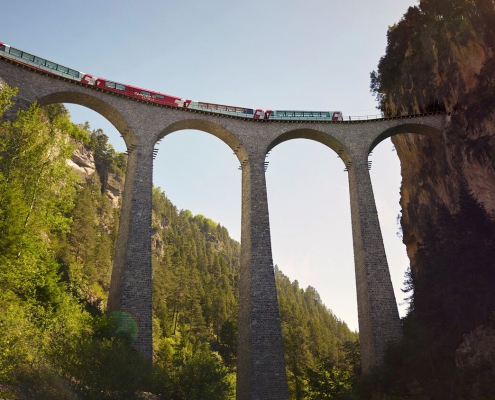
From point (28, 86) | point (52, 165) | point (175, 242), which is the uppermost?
point (175, 242)

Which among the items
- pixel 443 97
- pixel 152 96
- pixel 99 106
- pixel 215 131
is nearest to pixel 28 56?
pixel 99 106

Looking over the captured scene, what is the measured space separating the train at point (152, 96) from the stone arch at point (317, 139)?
98 centimetres

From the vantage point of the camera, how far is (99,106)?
2758 cm

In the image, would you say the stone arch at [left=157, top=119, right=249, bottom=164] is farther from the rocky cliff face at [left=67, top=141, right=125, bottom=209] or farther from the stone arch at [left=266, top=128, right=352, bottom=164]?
the rocky cliff face at [left=67, top=141, right=125, bottom=209]

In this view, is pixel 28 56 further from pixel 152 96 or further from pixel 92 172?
pixel 92 172

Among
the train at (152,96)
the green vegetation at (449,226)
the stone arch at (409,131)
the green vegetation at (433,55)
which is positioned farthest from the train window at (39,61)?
the green vegetation at (433,55)

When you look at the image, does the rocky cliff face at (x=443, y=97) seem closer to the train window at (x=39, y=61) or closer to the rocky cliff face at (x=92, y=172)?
the train window at (x=39, y=61)

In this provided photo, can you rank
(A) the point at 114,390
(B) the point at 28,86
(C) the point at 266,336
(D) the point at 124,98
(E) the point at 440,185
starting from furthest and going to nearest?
(E) the point at 440,185
(D) the point at 124,98
(B) the point at 28,86
(C) the point at 266,336
(A) the point at 114,390

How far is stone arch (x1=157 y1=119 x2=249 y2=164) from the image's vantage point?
29.1 meters

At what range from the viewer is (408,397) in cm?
2128

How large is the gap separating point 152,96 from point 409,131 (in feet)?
61.7

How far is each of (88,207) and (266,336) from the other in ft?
114

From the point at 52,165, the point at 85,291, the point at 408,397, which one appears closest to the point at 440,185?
the point at 408,397

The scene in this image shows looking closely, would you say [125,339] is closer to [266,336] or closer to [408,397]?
[266,336]
